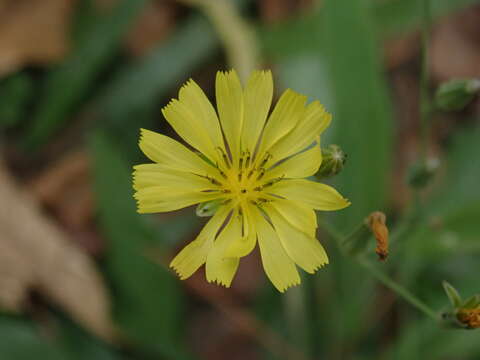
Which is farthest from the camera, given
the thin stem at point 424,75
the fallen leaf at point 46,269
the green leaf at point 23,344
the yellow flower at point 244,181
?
the fallen leaf at point 46,269

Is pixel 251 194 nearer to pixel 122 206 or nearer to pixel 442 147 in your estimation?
pixel 122 206

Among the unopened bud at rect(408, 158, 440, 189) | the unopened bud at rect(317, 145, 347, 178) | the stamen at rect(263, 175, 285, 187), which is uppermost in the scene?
the unopened bud at rect(408, 158, 440, 189)

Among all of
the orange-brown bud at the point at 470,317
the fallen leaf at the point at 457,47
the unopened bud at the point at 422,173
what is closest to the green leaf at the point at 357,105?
the unopened bud at the point at 422,173

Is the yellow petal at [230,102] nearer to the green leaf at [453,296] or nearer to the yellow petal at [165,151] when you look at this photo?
the yellow petal at [165,151]

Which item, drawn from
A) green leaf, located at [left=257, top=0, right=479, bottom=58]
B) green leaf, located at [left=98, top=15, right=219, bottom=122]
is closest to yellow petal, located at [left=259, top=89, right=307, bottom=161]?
green leaf, located at [left=257, top=0, right=479, bottom=58]

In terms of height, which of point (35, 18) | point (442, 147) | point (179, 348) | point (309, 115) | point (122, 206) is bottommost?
point (179, 348)

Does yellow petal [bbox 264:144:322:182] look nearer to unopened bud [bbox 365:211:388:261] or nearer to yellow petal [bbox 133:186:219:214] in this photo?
unopened bud [bbox 365:211:388:261]

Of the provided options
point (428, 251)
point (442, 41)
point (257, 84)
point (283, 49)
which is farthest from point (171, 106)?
point (442, 41)
